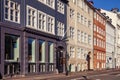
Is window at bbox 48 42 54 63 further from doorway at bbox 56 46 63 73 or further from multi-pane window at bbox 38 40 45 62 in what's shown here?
doorway at bbox 56 46 63 73

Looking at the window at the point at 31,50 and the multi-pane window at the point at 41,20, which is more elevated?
the multi-pane window at the point at 41,20

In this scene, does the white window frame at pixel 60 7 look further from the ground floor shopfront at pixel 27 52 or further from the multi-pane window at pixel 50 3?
the ground floor shopfront at pixel 27 52

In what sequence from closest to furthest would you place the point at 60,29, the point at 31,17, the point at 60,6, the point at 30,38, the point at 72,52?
the point at 30,38 → the point at 31,17 → the point at 60,29 → the point at 60,6 → the point at 72,52

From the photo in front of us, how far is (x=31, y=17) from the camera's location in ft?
153

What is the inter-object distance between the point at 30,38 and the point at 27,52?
232 centimetres

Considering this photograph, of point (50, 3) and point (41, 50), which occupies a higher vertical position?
point (50, 3)

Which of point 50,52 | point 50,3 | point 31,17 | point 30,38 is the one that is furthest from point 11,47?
point 50,3

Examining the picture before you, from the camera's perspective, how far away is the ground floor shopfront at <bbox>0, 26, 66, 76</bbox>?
130 feet

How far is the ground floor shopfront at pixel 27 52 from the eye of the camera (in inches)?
1559

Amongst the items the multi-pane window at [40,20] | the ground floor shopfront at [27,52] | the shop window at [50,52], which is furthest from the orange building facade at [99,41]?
the multi-pane window at [40,20]

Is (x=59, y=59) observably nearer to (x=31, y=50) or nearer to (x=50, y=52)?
(x=50, y=52)

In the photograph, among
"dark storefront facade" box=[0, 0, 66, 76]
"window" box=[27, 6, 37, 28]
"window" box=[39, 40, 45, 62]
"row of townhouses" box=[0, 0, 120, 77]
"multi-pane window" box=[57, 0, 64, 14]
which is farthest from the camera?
"multi-pane window" box=[57, 0, 64, 14]

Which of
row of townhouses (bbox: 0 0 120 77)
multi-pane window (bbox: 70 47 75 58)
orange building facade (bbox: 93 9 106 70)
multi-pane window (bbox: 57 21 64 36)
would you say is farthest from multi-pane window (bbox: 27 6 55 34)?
orange building facade (bbox: 93 9 106 70)

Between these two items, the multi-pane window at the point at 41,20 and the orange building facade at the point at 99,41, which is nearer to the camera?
the multi-pane window at the point at 41,20
